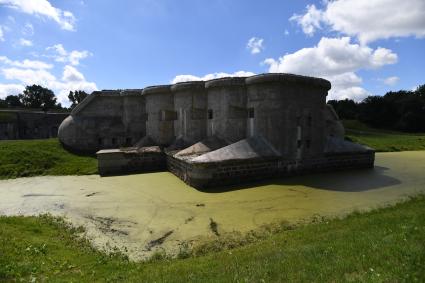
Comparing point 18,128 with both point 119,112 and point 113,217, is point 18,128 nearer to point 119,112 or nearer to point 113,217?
point 119,112

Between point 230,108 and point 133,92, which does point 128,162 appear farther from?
point 133,92

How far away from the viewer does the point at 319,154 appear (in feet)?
48.3

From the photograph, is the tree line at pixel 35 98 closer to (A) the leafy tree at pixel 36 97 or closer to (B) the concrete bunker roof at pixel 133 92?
(A) the leafy tree at pixel 36 97

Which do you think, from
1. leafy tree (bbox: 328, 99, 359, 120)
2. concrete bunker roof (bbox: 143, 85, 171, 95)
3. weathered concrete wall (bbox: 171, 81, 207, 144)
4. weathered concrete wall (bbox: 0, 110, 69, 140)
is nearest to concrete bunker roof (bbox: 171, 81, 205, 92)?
weathered concrete wall (bbox: 171, 81, 207, 144)

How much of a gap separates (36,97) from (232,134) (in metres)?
57.9

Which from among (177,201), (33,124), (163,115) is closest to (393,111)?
(163,115)

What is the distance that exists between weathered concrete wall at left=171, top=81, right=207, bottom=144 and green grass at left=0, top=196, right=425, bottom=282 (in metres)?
10.6

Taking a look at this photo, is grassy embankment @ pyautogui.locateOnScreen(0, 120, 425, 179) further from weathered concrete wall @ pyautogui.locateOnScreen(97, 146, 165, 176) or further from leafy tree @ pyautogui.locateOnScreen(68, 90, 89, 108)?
leafy tree @ pyautogui.locateOnScreen(68, 90, 89, 108)

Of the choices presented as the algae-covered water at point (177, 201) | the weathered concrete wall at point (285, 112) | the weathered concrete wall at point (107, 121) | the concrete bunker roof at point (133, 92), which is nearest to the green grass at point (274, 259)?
the algae-covered water at point (177, 201)

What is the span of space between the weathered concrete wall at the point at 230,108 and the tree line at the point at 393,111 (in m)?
40.5

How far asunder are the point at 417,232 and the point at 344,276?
1.96 meters

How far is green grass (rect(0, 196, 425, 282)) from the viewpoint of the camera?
12.0 ft

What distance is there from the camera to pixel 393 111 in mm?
49594

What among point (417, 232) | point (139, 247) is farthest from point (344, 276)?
point (139, 247)
